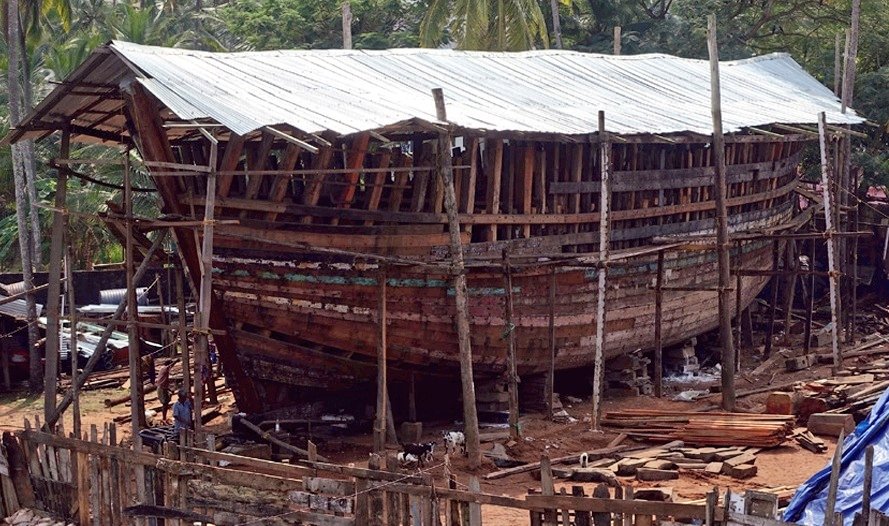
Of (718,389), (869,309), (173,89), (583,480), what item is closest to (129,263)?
(173,89)

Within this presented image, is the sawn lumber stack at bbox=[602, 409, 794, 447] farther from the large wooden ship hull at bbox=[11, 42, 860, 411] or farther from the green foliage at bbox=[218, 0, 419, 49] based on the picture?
the green foliage at bbox=[218, 0, 419, 49]

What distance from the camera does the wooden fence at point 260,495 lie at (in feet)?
27.0

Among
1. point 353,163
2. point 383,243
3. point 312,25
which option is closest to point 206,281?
point 353,163

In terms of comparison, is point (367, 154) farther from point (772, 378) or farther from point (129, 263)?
point (772, 378)

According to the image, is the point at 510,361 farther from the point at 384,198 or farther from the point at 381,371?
the point at 384,198

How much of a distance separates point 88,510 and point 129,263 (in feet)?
9.12

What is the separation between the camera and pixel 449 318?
1426 centimetres

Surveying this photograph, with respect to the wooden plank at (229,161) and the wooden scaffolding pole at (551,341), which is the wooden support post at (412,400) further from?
the wooden plank at (229,161)

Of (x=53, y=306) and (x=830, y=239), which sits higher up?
(x=830, y=239)

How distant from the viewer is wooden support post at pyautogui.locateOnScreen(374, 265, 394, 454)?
40.4 feet

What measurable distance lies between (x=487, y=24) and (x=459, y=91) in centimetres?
1226

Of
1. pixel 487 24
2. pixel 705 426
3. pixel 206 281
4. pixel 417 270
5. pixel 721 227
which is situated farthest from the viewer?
pixel 487 24

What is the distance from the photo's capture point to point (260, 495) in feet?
30.2

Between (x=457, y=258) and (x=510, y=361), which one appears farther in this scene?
(x=510, y=361)
